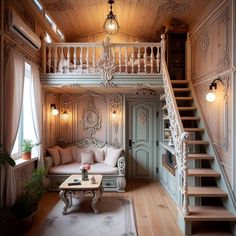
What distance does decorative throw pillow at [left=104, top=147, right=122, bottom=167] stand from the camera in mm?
5400

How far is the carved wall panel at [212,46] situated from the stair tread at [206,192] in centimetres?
196

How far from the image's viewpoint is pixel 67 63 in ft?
15.9

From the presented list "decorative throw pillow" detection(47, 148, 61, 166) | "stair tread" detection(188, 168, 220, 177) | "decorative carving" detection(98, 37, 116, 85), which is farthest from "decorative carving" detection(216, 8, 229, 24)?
"decorative throw pillow" detection(47, 148, 61, 166)

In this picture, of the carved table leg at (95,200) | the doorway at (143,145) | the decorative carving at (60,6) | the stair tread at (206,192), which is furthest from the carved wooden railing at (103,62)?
the stair tread at (206,192)

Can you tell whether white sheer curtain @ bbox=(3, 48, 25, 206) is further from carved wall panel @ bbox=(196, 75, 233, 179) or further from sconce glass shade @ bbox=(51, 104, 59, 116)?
carved wall panel @ bbox=(196, 75, 233, 179)

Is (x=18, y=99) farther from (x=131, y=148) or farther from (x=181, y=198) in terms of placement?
(x=131, y=148)

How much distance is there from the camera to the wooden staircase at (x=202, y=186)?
316cm

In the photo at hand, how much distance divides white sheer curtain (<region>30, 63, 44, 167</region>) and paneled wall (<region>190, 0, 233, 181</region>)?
341 centimetres

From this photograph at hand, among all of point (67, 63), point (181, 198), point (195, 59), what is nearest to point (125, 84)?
point (67, 63)

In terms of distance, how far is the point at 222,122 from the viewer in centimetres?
365

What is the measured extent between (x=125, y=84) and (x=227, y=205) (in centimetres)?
298

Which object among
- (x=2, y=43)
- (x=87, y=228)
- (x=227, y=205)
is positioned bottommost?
(x=87, y=228)

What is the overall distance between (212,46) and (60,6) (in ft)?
11.1

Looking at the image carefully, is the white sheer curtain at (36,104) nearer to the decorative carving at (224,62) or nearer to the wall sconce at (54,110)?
the wall sconce at (54,110)
